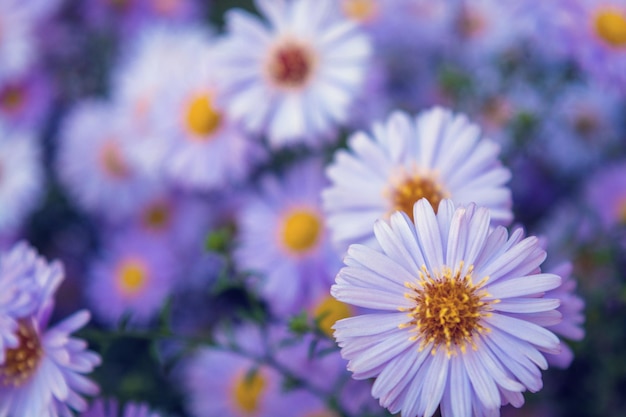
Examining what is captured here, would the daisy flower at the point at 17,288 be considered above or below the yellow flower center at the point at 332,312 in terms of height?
below

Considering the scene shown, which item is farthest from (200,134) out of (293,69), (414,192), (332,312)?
(414,192)

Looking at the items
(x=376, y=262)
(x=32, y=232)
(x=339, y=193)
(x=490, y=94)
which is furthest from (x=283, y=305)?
(x=32, y=232)

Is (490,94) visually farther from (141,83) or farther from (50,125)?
(50,125)

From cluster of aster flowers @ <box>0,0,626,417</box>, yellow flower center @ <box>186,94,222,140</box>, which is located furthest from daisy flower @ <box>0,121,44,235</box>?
yellow flower center @ <box>186,94,222,140</box>

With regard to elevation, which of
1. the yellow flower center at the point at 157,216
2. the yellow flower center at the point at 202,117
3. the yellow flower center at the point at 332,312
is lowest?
the yellow flower center at the point at 332,312

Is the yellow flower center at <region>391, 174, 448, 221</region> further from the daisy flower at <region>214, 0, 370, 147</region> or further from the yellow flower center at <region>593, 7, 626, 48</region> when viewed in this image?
the yellow flower center at <region>593, 7, 626, 48</region>

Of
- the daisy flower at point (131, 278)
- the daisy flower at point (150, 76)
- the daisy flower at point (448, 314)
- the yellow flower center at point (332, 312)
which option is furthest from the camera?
the daisy flower at point (131, 278)

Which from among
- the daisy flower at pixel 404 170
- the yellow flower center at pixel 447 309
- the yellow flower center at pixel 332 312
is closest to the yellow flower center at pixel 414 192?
the daisy flower at pixel 404 170

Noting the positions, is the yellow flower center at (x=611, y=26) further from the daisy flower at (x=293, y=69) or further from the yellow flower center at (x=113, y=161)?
the yellow flower center at (x=113, y=161)
